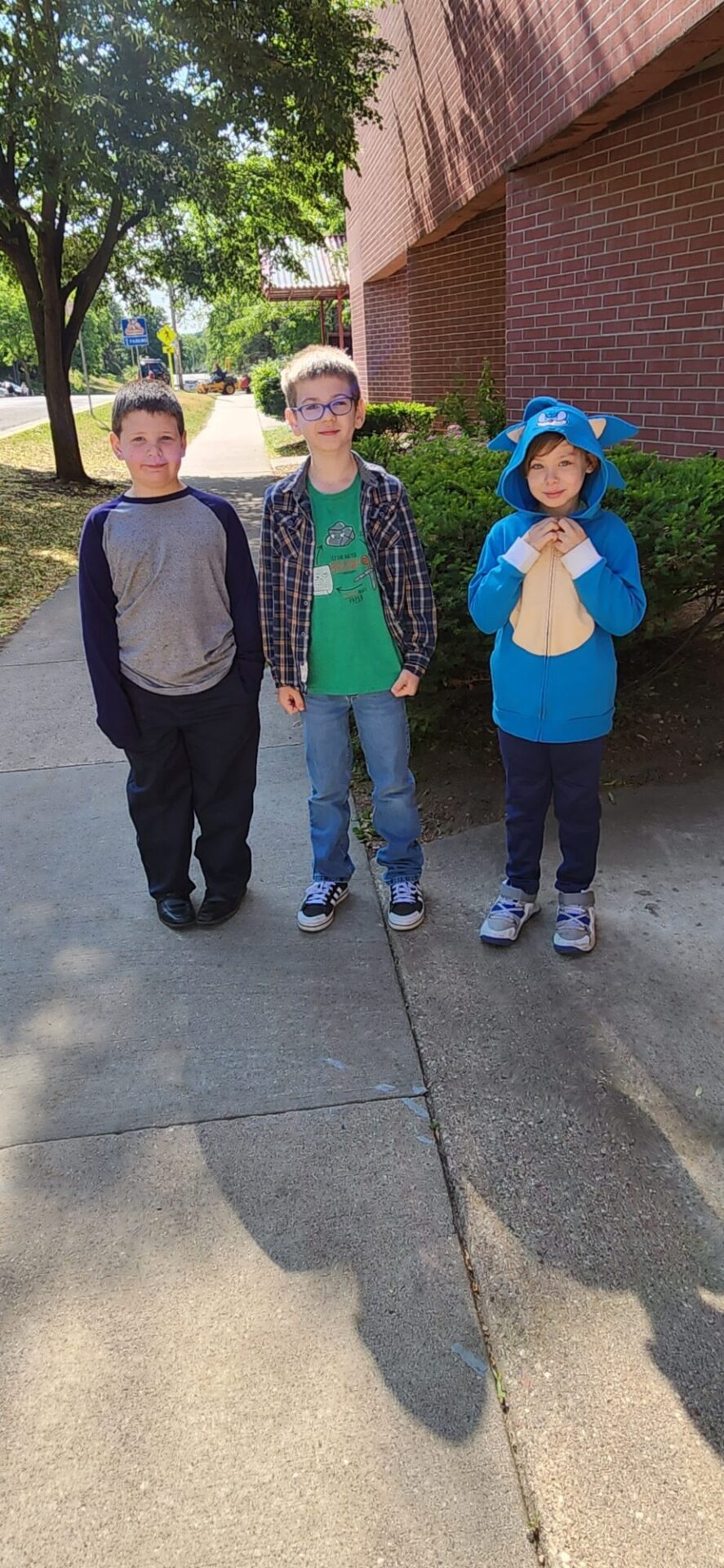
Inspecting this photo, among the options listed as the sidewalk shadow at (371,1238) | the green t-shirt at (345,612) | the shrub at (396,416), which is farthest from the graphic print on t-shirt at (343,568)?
the shrub at (396,416)

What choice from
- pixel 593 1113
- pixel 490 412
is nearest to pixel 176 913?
pixel 593 1113

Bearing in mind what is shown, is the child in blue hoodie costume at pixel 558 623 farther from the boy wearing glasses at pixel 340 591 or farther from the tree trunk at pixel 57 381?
the tree trunk at pixel 57 381

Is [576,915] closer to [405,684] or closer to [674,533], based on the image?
[405,684]

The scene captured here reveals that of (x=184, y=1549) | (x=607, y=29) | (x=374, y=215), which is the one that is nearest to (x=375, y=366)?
(x=374, y=215)

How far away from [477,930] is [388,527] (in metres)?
1.27

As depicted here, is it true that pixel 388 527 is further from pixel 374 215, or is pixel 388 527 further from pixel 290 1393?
pixel 374 215

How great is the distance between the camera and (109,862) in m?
3.76

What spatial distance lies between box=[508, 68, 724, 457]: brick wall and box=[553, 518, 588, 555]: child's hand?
3446 millimetres

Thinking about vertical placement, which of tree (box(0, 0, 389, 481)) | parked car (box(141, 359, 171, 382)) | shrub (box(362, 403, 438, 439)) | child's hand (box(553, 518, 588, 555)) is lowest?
shrub (box(362, 403, 438, 439))

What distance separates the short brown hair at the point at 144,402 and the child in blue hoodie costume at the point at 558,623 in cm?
91

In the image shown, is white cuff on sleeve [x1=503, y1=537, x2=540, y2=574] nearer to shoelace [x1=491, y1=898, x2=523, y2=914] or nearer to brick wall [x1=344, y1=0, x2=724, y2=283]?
shoelace [x1=491, y1=898, x2=523, y2=914]

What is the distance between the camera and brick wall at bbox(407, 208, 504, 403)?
34.1 ft

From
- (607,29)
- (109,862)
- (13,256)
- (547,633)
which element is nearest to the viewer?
(547,633)

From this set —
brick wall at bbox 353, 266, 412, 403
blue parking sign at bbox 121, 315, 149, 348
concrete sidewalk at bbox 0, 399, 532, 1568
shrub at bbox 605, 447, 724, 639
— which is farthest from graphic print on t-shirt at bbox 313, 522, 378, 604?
blue parking sign at bbox 121, 315, 149, 348
